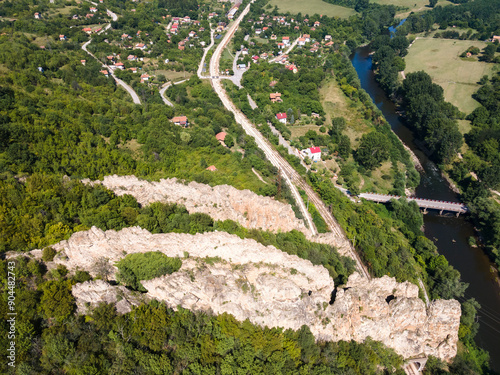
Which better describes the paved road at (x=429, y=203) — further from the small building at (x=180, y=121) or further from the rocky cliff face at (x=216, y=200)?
the small building at (x=180, y=121)

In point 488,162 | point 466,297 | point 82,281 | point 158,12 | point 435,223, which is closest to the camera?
point 82,281

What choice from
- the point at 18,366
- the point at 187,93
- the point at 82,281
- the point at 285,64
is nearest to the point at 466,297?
the point at 82,281

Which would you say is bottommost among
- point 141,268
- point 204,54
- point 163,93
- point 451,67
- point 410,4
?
point 163,93

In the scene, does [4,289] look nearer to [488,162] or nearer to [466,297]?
[466,297]

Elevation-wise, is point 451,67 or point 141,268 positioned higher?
point 451,67

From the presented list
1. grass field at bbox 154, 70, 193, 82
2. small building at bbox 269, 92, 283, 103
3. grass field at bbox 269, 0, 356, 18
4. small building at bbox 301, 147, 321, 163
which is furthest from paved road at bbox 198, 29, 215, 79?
small building at bbox 301, 147, 321, 163

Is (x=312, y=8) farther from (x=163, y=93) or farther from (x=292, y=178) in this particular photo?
(x=292, y=178)

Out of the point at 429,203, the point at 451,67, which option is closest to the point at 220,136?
the point at 429,203
